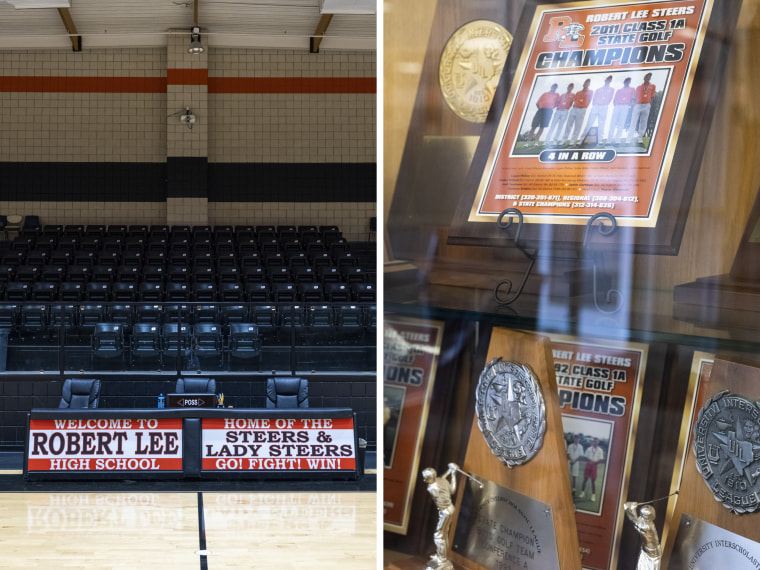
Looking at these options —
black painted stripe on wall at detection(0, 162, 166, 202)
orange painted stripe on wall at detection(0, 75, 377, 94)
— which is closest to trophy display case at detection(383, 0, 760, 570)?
orange painted stripe on wall at detection(0, 75, 377, 94)

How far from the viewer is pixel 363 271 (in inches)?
453

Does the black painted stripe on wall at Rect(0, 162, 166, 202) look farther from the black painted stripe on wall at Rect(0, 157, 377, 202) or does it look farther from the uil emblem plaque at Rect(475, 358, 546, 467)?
the uil emblem plaque at Rect(475, 358, 546, 467)

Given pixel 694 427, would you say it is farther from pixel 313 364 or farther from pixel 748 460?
pixel 313 364

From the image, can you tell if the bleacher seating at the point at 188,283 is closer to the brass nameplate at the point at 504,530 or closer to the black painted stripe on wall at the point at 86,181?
the black painted stripe on wall at the point at 86,181

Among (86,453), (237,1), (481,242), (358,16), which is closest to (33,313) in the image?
(86,453)

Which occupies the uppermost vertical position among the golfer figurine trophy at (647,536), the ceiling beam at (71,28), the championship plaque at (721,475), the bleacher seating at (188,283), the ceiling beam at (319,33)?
the ceiling beam at (319,33)

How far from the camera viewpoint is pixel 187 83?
14703mm

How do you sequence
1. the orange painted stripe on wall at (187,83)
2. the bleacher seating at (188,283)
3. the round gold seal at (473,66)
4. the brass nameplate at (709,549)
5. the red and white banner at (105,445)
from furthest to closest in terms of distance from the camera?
1. the orange painted stripe on wall at (187,83)
2. the bleacher seating at (188,283)
3. the red and white banner at (105,445)
4. the round gold seal at (473,66)
5. the brass nameplate at (709,549)

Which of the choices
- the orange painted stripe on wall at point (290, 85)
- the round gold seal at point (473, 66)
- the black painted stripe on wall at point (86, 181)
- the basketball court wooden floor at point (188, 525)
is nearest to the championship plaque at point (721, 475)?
the round gold seal at point (473, 66)

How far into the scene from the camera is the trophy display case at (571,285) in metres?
0.80

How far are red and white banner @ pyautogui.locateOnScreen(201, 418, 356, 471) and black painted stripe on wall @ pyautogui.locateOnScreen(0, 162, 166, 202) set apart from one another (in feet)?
27.8

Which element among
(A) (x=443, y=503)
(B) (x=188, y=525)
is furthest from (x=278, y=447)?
(A) (x=443, y=503)

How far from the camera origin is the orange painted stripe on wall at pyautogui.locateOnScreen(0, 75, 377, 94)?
14.7 meters

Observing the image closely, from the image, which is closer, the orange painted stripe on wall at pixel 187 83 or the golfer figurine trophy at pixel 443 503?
the golfer figurine trophy at pixel 443 503
